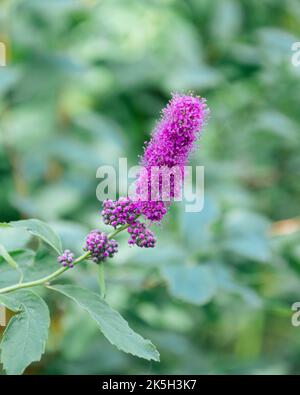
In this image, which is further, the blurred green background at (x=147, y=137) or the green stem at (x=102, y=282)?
the blurred green background at (x=147, y=137)

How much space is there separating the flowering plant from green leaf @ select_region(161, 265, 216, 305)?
70 cm

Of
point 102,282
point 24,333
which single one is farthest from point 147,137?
point 24,333

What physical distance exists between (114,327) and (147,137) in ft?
7.55

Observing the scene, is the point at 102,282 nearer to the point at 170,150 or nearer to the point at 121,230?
the point at 121,230

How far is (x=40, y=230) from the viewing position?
4.08 ft

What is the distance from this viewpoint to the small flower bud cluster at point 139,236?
1226mm

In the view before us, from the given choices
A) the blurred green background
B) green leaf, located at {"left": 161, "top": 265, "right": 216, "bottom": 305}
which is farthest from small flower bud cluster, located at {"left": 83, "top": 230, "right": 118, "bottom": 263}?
the blurred green background

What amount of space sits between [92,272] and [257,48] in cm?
142

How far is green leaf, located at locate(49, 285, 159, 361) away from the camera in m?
1.16

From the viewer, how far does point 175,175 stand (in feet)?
4.02

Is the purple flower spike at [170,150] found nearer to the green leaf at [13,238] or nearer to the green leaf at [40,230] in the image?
the green leaf at [40,230]

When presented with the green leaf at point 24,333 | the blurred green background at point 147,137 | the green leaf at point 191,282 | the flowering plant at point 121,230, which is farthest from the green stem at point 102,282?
the blurred green background at point 147,137

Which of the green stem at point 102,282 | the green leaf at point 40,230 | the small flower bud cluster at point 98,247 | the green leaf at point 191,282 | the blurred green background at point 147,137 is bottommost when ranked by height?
the green stem at point 102,282

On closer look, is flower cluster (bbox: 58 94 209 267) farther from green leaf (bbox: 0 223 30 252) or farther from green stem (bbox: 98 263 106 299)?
green leaf (bbox: 0 223 30 252)
